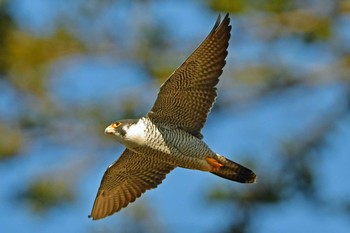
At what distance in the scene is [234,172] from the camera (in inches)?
284

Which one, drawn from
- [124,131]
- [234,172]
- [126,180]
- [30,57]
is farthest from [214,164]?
[30,57]

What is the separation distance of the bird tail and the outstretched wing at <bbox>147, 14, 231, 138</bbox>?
23 cm

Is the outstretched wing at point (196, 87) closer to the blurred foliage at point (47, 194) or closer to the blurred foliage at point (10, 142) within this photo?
the blurred foliage at point (10, 142)

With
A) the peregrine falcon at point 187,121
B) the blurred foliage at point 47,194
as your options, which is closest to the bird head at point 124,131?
the peregrine falcon at point 187,121

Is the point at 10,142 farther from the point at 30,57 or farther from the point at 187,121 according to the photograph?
the point at 187,121

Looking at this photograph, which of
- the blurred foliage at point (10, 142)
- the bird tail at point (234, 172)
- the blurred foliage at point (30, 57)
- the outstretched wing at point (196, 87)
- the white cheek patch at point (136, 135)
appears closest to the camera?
the white cheek patch at point (136, 135)

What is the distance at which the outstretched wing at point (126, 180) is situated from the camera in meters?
7.52

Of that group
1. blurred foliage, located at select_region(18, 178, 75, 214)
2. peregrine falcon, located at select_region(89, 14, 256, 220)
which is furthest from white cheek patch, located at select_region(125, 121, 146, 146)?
blurred foliage, located at select_region(18, 178, 75, 214)

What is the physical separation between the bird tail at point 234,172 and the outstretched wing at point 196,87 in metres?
0.23

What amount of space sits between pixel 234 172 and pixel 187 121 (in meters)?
0.43

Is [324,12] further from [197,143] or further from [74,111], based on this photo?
[197,143]

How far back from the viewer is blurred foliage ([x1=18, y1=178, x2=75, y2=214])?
1382cm

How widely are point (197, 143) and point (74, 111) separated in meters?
7.42

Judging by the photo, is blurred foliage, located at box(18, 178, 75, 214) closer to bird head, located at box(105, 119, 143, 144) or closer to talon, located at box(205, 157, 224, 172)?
talon, located at box(205, 157, 224, 172)
